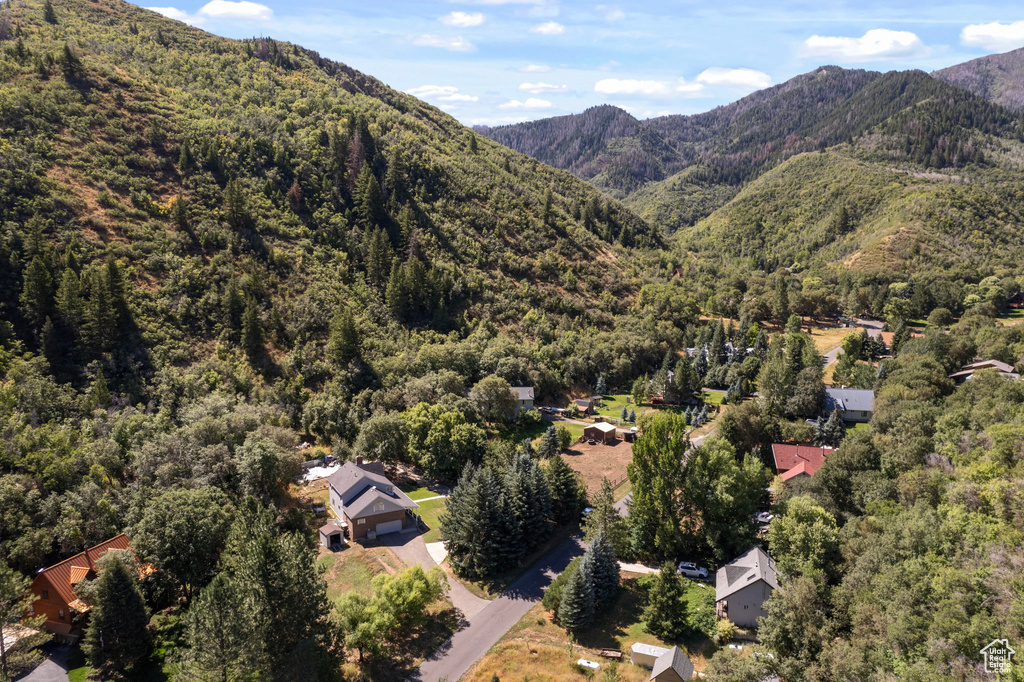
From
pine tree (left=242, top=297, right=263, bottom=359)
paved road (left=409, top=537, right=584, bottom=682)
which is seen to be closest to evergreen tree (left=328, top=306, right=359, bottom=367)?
pine tree (left=242, top=297, right=263, bottom=359)

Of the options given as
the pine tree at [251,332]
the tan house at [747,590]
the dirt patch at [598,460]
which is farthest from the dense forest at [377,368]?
the dirt patch at [598,460]

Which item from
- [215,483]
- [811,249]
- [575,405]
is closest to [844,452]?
[575,405]

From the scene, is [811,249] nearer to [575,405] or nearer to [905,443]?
[575,405]

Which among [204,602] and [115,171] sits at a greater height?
[115,171]

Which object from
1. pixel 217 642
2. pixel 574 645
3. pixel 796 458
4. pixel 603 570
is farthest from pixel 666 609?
pixel 796 458

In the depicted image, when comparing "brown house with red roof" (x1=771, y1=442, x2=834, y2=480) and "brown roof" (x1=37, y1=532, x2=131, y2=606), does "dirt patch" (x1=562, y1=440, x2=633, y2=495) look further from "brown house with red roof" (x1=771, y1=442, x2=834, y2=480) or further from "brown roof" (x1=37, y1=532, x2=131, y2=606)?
"brown roof" (x1=37, y1=532, x2=131, y2=606)

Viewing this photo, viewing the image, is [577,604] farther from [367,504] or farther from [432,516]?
[367,504]
